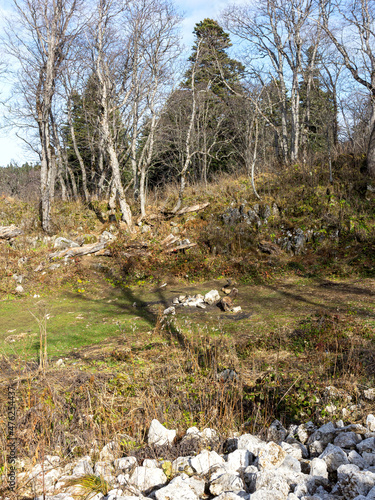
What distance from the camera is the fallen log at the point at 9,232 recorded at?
1355 centimetres

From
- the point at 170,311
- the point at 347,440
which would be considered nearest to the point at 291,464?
the point at 347,440

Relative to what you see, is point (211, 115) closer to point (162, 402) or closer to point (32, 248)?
point (32, 248)

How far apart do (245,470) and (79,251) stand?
1112 cm

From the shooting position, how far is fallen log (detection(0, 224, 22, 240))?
44.4 feet

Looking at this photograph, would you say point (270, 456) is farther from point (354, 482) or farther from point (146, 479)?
point (146, 479)

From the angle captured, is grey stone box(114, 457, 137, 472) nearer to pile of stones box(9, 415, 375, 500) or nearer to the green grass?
pile of stones box(9, 415, 375, 500)

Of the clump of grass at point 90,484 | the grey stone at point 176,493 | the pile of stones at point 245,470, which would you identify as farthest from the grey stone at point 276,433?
the clump of grass at point 90,484

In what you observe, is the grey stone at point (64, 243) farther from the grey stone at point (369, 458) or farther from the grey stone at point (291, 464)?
the grey stone at point (369, 458)

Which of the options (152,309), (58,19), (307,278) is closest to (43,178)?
(58,19)

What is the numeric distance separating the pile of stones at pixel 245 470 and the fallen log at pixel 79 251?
1001 centimetres

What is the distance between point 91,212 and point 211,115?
1228 cm

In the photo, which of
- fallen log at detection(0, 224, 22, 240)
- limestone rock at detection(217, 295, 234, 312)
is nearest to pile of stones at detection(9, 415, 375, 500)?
limestone rock at detection(217, 295, 234, 312)

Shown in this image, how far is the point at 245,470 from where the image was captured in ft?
9.12

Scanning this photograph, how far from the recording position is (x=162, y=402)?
4.02m
